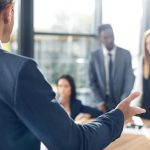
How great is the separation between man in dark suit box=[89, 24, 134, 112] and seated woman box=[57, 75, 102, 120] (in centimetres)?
49

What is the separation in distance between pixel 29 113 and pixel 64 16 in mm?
3874

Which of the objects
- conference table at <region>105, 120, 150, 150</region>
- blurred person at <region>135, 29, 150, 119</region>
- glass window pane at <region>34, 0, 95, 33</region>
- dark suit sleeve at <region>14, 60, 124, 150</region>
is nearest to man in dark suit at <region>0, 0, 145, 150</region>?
dark suit sleeve at <region>14, 60, 124, 150</region>

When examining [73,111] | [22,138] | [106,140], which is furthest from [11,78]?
[73,111]

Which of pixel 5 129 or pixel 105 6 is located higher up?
pixel 105 6

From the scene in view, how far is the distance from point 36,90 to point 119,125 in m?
0.31

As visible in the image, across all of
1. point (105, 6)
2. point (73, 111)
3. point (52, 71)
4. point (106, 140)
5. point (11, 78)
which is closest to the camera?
point (11, 78)

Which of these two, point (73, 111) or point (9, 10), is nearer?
point (9, 10)

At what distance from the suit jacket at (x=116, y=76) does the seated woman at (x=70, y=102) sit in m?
0.49

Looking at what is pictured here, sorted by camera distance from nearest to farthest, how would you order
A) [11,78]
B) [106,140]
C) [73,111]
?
1. [11,78]
2. [106,140]
3. [73,111]

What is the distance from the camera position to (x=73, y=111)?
3553mm

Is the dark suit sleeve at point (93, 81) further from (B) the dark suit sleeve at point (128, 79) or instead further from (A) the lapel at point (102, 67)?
(B) the dark suit sleeve at point (128, 79)

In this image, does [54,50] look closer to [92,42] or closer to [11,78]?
[92,42]

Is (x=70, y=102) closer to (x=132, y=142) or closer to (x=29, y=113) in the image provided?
(x=132, y=142)

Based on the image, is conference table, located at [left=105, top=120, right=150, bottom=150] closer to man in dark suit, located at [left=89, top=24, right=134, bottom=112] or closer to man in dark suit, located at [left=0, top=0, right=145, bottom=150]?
man in dark suit, located at [left=0, top=0, right=145, bottom=150]
